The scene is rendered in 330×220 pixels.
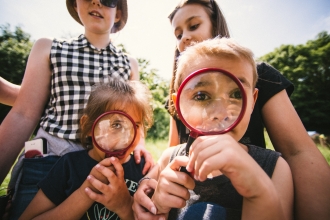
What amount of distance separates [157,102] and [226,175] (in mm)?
13840

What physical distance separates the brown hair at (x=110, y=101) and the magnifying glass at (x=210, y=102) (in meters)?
0.90

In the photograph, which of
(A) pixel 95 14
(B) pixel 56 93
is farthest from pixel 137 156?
(A) pixel 95 14

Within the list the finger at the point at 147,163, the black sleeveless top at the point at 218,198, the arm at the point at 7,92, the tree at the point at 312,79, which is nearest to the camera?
the black sleeveless top at the point at 218,198

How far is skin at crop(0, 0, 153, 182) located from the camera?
2078mm

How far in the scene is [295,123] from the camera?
187cm

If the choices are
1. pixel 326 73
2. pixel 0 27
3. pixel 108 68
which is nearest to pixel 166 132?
pixel 108 68

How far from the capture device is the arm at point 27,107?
6.77ft

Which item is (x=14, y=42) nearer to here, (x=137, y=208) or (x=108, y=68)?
(x=108, y=68)

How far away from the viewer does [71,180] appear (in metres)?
1.86

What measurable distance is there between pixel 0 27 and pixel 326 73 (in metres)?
37.8

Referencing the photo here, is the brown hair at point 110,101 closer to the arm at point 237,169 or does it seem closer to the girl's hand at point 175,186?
the girl's hand at point 175,186

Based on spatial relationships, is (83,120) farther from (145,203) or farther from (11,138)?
(145,203)

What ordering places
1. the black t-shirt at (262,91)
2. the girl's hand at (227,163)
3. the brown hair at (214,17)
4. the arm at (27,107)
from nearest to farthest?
the girl's hand at (227,163)
the black t-shirt at (262,91)
the arm at (27,107)
the brown hair at (214,17)

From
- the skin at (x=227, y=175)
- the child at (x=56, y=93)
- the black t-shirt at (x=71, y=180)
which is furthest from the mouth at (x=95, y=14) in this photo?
the skin at (x=227, y=175)
